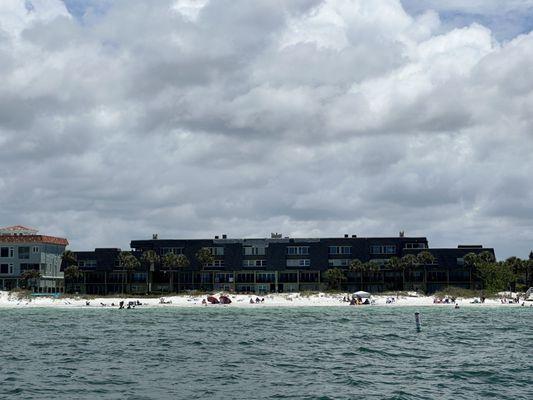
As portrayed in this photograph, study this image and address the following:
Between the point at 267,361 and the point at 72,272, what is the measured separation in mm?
112104

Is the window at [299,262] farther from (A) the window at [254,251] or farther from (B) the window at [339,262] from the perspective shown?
(A) the window at [254,251]

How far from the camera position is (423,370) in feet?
152

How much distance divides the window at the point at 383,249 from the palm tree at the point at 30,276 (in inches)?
2669

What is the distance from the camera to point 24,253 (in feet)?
511

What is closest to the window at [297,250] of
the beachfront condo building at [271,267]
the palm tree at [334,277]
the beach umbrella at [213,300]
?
the beachfront condo building at [271,267]

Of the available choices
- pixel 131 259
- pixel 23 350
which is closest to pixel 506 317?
pixel 23 350

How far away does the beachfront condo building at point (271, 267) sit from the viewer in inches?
6058

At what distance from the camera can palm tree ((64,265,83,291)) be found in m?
155

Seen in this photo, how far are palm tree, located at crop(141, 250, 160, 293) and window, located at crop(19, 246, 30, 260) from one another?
23279mm

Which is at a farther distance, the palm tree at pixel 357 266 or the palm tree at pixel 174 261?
the palm tree at pixel 174 261

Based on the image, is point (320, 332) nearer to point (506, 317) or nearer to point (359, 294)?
point (506, 317)

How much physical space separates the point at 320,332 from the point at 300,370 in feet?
93.1

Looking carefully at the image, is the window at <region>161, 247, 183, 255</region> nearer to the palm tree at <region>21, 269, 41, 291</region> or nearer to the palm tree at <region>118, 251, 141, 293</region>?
the palm tree at <region>118, 251, 141, 293</region>

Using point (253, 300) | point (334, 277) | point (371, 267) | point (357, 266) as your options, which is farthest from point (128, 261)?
point (371, 267)
